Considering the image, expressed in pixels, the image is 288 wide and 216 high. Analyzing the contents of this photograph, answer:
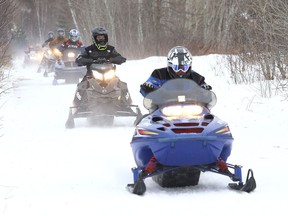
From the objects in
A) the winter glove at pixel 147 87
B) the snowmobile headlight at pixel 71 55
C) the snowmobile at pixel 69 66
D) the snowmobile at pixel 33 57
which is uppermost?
the winter glove at pixel 147 87

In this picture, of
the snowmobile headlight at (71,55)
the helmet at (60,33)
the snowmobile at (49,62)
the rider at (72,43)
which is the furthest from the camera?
the snowmobile at (49,62)

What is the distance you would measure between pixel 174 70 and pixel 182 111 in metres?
0.91

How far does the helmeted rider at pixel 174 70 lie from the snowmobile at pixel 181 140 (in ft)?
1.53

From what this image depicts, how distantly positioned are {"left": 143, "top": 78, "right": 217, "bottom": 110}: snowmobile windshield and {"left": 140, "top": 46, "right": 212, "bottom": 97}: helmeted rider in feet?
1.55

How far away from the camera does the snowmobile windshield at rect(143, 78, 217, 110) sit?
6.36 metres

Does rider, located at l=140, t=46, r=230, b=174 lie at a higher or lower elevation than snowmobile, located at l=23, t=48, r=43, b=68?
higher

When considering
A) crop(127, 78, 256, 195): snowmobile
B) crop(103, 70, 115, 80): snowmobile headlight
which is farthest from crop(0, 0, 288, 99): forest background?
crop(127, 78, 256, 195): snowmobile

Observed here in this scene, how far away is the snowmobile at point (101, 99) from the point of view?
443 inches

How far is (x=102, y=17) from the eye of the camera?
1587 inches

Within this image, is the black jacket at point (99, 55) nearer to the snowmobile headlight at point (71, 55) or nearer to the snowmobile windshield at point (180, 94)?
the snowmobile windshield at point (180, 94)

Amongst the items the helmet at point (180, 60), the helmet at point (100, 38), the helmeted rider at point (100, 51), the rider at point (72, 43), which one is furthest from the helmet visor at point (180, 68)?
the rider at point (72, 43)

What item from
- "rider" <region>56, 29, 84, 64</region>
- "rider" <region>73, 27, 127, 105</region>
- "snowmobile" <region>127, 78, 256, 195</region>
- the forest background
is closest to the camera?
"snowmobile" <region>127, 78, 256, 195</region>

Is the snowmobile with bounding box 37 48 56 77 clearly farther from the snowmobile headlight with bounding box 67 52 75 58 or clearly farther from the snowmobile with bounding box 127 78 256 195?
the snowmobile with bounding box 127 78 256 195

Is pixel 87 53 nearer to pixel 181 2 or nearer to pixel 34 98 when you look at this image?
pixel 34 98
